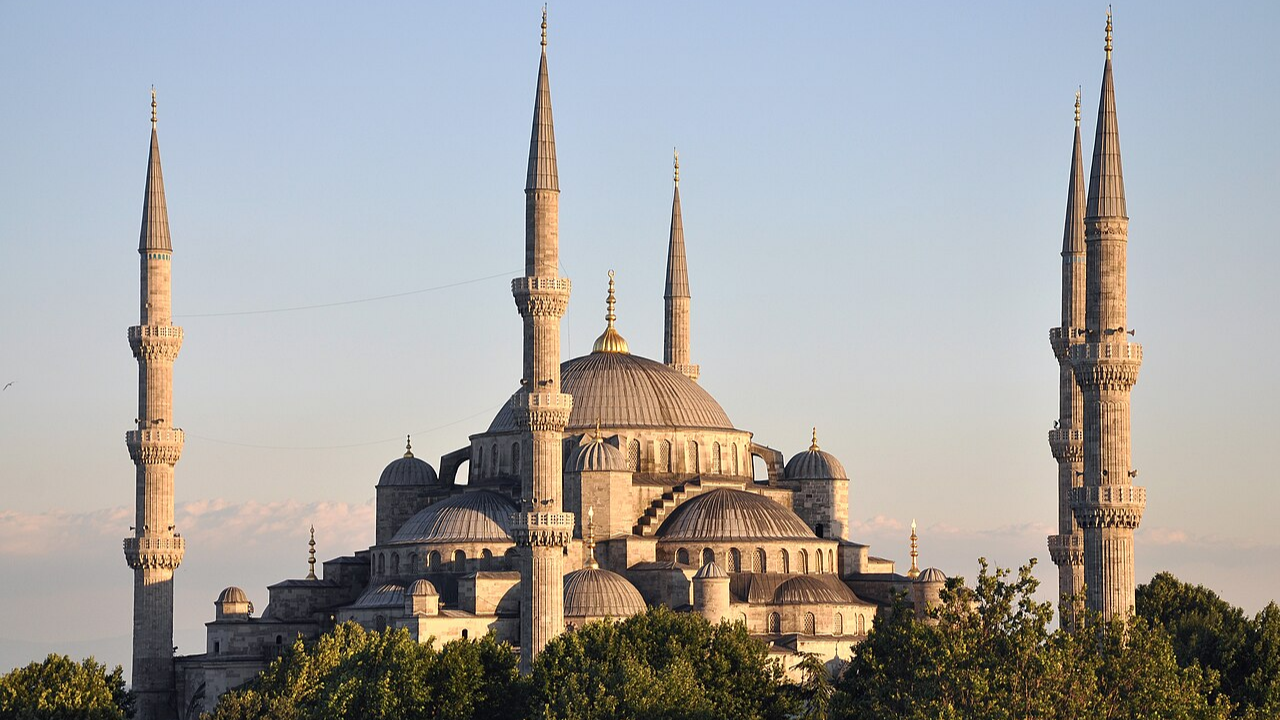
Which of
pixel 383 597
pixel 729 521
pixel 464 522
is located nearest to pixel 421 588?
pixel 383 597

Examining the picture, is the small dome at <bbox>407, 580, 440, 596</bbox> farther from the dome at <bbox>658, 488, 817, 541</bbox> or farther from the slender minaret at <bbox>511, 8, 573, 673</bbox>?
the dome at <bbox>658, 488, 817, 541</bbox>

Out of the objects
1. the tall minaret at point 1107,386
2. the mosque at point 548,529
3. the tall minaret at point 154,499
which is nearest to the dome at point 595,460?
the mosque at point 548,529

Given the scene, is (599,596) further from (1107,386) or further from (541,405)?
(1107,386)

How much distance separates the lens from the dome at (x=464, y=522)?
74.5 m

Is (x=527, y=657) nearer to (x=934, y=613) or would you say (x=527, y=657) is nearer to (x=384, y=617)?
(x=384, y=617)

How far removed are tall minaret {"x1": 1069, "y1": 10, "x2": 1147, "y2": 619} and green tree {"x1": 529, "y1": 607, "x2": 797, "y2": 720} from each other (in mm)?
7303

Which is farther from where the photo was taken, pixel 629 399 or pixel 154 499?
pixel 629 399

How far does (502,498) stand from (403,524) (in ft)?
12.9

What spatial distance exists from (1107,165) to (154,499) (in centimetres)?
2776

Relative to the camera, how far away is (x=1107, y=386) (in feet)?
197

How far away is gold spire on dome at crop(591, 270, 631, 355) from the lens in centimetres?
8362

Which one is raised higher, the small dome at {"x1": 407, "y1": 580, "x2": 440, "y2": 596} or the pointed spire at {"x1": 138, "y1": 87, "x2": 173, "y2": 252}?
the pointed spire at {"x1": 138, "y1": 87, "x2": 173, "y2": 252}

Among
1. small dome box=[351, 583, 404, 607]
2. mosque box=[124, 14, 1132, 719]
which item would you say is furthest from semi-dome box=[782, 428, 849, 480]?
small dome box=[351, 583, 404, 607]

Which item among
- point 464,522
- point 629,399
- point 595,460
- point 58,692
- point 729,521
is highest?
point 629,399
